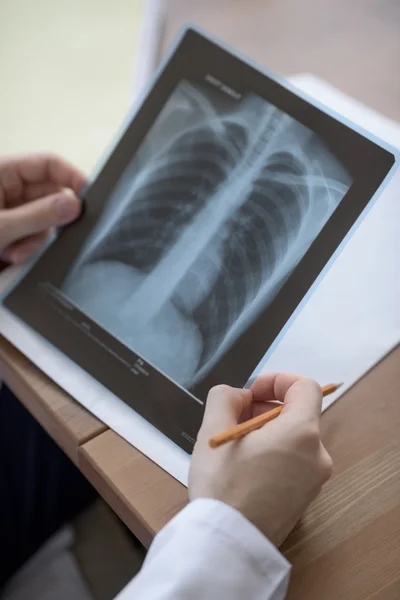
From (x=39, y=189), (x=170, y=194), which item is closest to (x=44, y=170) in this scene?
(x=39, y=189)

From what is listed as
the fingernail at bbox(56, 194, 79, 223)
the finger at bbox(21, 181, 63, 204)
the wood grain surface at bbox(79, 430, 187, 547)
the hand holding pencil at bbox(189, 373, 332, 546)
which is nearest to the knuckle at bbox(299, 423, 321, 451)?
the hand holding pencil at bbox(189, 373, 332, 546)

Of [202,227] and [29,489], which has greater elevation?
[202,227]

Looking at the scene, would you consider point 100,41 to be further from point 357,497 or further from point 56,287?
point 357,497

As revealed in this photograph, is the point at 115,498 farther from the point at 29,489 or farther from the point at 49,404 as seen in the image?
the point at 29,489

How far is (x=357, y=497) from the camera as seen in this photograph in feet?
1.59

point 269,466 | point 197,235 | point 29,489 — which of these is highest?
→ point 197,235

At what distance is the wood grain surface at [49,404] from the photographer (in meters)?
0.53

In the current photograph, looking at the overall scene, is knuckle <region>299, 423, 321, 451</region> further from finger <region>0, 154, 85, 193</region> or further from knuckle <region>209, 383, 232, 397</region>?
finger <region>0, 154, 85, 193</region>

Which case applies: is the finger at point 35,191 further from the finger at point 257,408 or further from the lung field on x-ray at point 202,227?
the finger at point 257,408

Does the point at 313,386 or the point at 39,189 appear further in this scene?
the point at 39,189

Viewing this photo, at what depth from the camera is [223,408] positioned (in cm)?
47

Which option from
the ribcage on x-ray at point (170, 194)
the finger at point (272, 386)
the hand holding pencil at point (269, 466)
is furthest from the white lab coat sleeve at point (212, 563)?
the ribcage on x-ray at point (170, 194)

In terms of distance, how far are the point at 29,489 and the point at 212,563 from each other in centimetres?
40

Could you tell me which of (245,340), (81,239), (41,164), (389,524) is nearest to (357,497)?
(389,524)
